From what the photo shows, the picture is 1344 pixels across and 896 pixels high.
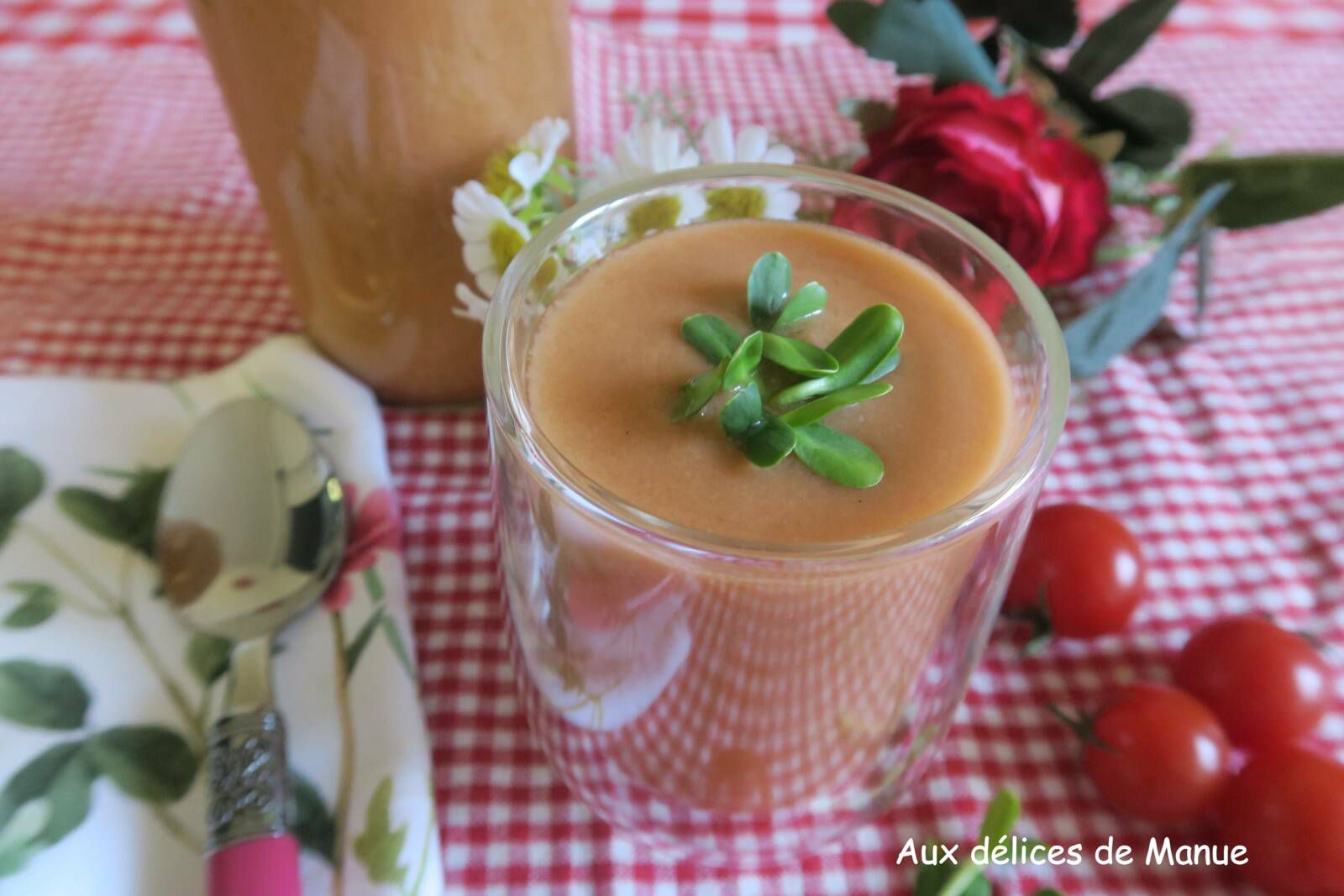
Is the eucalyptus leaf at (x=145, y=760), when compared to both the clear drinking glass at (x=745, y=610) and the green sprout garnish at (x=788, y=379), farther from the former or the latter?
the green sprout garnish at (x=788, y=379)

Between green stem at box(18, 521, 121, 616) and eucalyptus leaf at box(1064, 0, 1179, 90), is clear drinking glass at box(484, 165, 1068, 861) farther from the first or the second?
eucalyptus leaf at box(1064, 0, 1179, 90)

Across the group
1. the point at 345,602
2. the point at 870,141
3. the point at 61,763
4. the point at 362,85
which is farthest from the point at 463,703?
the point at 870,141

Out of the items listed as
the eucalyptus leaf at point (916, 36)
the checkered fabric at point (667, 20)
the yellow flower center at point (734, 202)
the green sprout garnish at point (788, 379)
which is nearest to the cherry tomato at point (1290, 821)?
the green sprout garnish at point (788, 379)

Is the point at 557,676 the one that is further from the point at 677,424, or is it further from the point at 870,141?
the point at 870,141

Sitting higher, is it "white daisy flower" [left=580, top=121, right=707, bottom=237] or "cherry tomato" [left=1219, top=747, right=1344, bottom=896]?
"white daisy flower" [left=580, top=121, right=707, bottom=237]

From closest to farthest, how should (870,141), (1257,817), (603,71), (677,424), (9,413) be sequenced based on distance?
(677,424) → (1257,817) → (9,413) → (870,141) → (603,71)

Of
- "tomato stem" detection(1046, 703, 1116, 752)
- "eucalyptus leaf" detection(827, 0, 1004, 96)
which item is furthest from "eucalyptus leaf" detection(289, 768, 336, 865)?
"eucalyptus leaf" detection(827, 0, 1004, 96)

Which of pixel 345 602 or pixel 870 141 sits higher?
pixel 870 141
